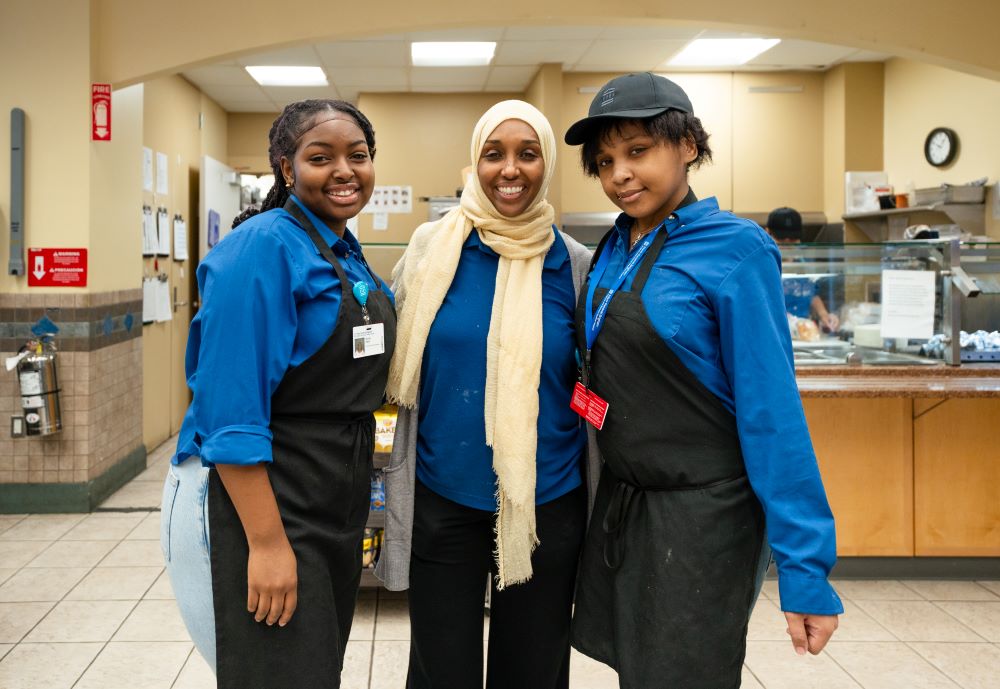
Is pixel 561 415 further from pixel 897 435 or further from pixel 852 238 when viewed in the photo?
pixel 852 238

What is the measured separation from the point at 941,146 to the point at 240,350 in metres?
6.29

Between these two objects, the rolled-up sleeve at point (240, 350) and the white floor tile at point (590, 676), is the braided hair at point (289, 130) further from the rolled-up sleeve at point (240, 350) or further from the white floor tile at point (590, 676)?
the white floor tile at point (590, 676)

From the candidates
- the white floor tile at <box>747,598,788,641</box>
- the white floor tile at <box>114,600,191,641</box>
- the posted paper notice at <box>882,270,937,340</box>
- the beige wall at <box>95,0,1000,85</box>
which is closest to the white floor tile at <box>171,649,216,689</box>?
the white floor tile at <box>114,600,191,641</box>

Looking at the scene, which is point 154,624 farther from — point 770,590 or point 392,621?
point 770,590

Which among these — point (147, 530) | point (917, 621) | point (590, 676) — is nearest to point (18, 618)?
point (147, 530)

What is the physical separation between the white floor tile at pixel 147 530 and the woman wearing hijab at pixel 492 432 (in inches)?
107

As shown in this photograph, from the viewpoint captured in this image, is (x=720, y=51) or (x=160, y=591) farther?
(x=720, y=51)

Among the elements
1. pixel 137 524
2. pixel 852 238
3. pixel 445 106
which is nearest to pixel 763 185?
pixel 852 238

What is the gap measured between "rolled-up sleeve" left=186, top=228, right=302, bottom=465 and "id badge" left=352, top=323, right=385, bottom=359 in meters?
0.14

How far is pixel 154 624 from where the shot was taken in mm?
3059

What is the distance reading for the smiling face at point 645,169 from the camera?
4.95 ft

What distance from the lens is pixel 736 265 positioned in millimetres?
1378

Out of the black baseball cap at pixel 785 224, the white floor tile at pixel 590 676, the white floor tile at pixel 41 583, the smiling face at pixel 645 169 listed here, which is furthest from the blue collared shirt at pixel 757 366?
the black baseball cap at pixel 785 224

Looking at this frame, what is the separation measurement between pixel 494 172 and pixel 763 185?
6179 mm
